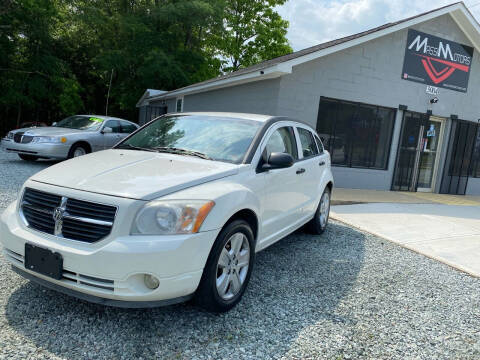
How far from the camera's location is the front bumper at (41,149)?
31.5ft

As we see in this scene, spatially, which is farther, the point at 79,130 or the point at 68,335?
the point at 79,130

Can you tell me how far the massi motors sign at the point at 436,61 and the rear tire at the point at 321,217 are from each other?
23.9 feet

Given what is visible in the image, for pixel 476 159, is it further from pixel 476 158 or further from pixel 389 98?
pixel 389 98

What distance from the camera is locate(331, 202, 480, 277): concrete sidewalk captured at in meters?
5.62

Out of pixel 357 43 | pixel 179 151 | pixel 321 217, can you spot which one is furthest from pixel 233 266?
pixel 357 43

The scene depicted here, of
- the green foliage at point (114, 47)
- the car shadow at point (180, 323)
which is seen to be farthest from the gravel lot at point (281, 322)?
the green foliage at point (114, 47)

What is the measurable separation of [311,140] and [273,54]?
26.9m

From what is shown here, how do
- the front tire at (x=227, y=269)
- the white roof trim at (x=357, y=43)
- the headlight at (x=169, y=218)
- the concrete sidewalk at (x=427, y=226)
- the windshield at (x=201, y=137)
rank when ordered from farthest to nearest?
the white roof trim at (x=357, y=43) < the concrete sidewalk at (x=427, y=226) < the windshield at (x=201, y=137) < the front tire at (x=227, y=269) < the headlight at (x=169, y=218)

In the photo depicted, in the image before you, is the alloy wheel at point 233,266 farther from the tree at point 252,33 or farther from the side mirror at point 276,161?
the tree at point 252,33

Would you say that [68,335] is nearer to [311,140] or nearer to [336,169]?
[311,140]

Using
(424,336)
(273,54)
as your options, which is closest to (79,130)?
(424,336)

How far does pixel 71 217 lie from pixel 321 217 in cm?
389

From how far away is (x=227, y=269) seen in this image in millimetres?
3152

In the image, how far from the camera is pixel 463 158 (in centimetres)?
1315
